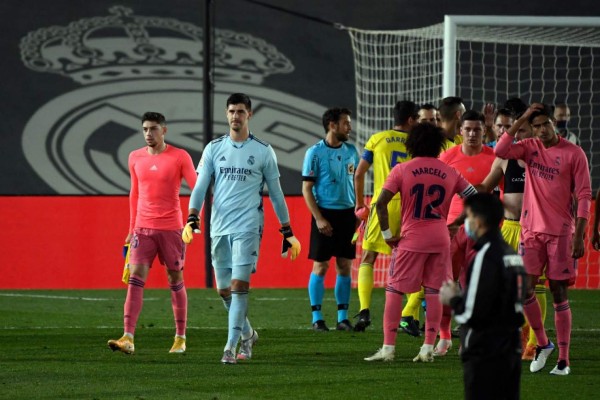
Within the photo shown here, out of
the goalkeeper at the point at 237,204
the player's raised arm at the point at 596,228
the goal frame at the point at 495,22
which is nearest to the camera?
the player's raised arm at the point at 596,228

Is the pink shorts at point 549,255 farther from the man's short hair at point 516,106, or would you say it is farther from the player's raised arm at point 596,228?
the man's short hair at point 516,106

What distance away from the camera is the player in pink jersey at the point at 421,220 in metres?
8.11

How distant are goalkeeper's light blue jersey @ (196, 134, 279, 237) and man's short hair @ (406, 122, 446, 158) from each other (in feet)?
3.06

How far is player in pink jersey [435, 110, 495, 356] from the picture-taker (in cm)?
887

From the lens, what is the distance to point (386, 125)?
18406 mm

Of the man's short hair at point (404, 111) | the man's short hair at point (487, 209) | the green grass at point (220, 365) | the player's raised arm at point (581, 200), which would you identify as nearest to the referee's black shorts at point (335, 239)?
the green grass at point (220, 365)

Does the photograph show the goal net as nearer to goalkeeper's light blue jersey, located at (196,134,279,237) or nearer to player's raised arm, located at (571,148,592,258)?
goalkeeper's light blue jersey, located at (196,134,279,237)

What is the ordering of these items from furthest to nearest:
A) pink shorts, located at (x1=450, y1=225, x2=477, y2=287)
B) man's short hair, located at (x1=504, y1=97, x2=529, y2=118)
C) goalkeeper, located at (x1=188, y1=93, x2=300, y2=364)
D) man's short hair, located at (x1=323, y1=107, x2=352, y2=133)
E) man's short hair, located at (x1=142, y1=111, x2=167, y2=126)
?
man's short hair, located at (x1=323, y1=107, x2=352, y2=133), man's short hair, located at (x1=504, y1=97, x2=529, y2=118), man's short hair, located at (x1=142, y1=111, x2=167, y2=126), pink shorts, located at (x1=450, y1=225, x2=477, y2=287), goalkeeper, located at (x1=188, y1=93, x2=300, y2=364)

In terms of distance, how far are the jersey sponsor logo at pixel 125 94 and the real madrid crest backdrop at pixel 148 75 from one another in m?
0.02

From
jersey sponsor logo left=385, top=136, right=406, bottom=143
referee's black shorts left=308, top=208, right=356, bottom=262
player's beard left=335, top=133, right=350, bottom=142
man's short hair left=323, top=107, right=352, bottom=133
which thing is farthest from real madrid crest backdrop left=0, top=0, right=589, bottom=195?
jersey sponsor logo left=385, top=136, right=406, bottom=143

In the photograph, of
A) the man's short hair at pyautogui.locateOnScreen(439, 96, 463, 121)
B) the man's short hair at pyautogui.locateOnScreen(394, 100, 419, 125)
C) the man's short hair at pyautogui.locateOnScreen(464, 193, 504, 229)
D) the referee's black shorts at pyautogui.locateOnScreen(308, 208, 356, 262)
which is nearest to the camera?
the man's short hair at pyautogui.locateOnScreen(464, 193, 504, 229)

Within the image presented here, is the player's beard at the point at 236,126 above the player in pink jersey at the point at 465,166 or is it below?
above

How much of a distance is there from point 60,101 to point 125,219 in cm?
324

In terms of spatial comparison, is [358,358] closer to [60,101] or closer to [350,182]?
[350,182]
